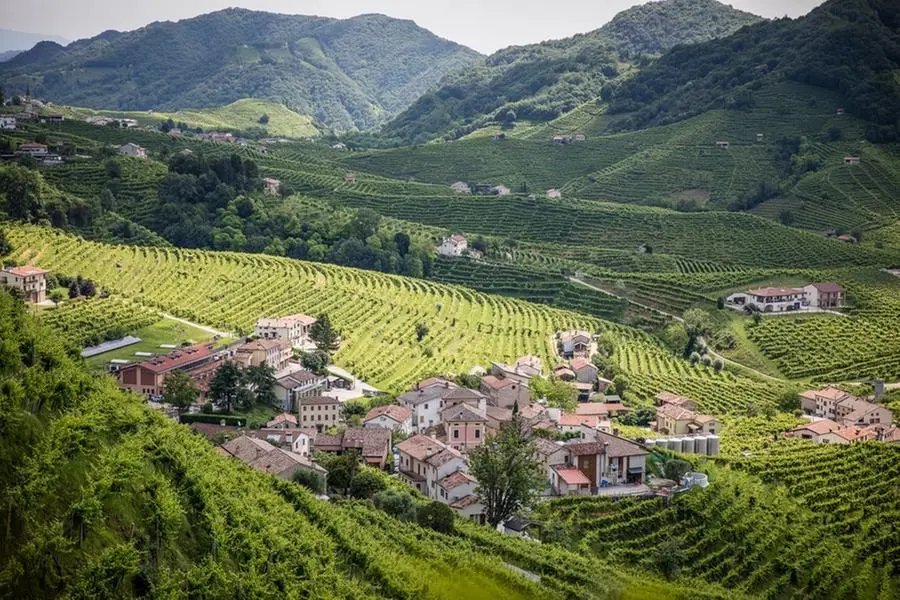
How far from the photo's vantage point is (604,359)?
1772 inches

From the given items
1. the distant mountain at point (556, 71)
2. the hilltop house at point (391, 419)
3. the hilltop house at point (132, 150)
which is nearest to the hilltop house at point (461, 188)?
the hilltop house at point (132, 150)

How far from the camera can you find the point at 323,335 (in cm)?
4131

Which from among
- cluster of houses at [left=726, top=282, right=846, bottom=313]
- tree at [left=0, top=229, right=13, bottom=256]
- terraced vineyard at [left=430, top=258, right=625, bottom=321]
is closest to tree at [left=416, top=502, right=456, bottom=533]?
tree at [left=0, top=229, right=13, bottom=256]

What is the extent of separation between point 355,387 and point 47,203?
996 inches

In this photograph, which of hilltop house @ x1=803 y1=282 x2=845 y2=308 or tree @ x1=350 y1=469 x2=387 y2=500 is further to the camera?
hilltop house @ x1=803 y1=282 x2=845 y2=308

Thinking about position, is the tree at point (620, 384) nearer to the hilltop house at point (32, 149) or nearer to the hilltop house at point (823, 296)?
the hilltop house at point (823, 296)

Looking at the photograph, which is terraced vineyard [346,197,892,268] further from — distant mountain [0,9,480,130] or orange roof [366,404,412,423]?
distant mountain [0,9,480,130]

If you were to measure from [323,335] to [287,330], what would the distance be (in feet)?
4.69

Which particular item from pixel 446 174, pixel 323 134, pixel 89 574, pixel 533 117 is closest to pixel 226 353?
pixel 89 574

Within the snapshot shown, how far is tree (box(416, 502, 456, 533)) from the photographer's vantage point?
24.2 metres

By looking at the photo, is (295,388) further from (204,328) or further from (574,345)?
(574,345)

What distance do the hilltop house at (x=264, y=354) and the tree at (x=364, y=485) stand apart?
10048 mm

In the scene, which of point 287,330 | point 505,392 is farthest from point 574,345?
point 287,330

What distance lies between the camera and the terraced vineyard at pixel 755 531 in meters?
25.9
